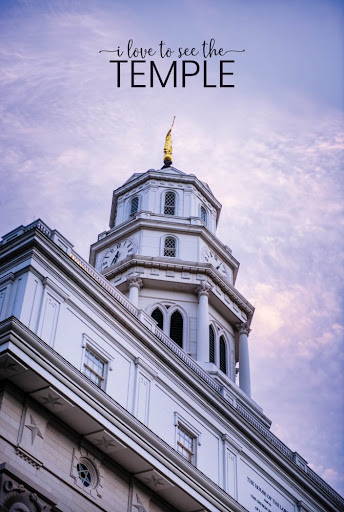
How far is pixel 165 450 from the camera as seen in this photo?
31.0 metres

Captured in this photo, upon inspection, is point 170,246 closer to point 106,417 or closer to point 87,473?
point 106,417

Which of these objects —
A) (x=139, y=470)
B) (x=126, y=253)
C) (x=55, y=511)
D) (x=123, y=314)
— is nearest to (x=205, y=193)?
(x=126, y=253)

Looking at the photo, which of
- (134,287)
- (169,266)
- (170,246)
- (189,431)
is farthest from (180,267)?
(189,431)

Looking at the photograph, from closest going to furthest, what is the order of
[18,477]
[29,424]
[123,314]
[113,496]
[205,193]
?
[18,477], [29,424], [113,496], [123,314], [205,193]

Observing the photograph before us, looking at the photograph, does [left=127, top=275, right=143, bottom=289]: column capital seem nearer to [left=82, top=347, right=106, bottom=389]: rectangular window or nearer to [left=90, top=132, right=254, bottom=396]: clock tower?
[left=90, top=132, right=254, bottom=396]: clock tower

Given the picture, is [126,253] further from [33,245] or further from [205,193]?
[33,245]

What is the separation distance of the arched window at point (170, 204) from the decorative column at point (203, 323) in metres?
8.32

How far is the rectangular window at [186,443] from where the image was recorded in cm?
3388

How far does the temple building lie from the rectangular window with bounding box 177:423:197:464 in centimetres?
6

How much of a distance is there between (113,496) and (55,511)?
3201mm

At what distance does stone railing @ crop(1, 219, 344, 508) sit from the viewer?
108 ft

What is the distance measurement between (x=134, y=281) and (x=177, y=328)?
12.7 ft

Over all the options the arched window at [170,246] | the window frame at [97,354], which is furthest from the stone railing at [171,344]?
the arched window at [170,246]

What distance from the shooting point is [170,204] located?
61156 millimetres
